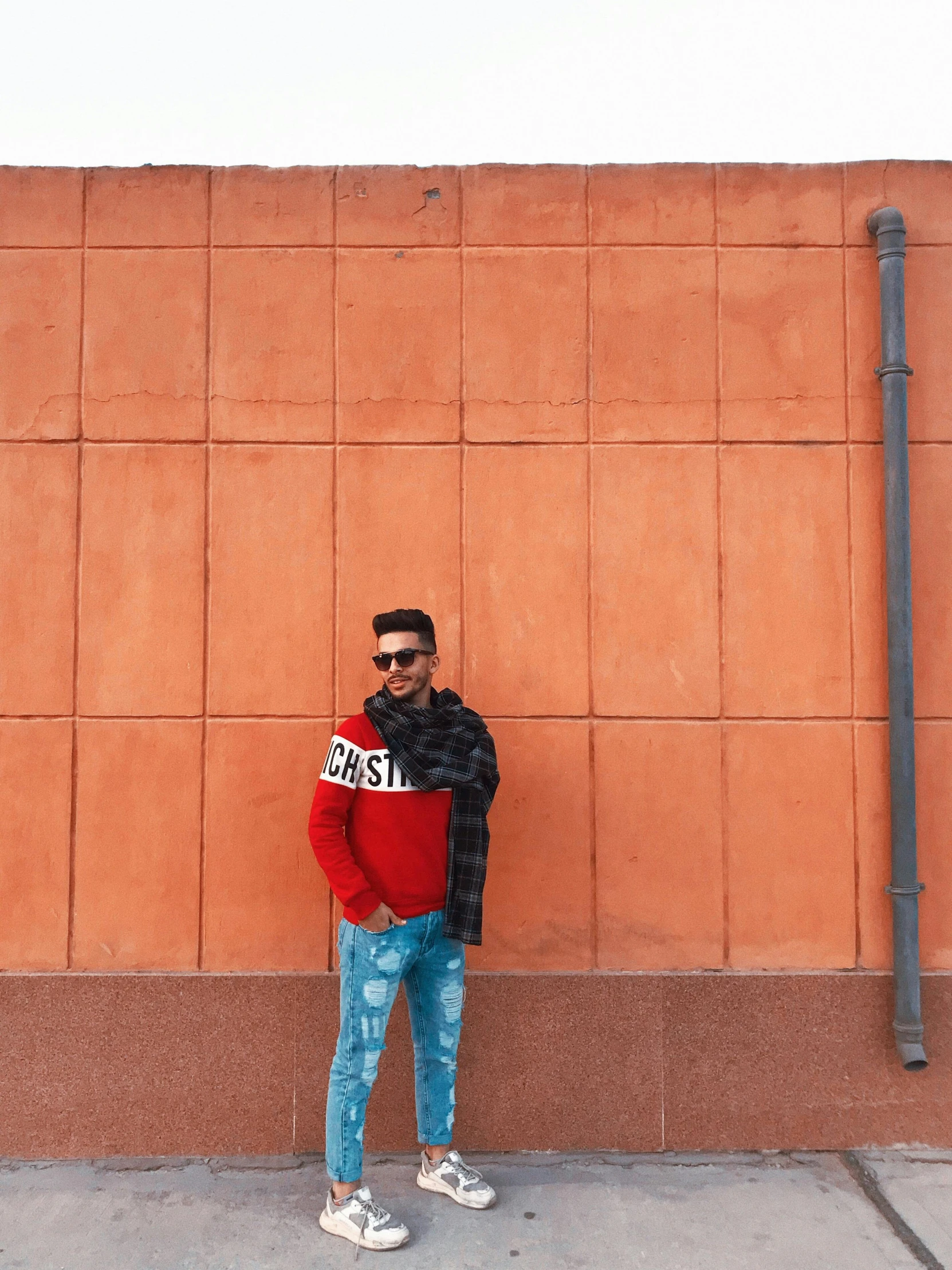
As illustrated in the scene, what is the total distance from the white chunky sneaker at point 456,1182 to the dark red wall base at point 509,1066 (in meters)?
0.26

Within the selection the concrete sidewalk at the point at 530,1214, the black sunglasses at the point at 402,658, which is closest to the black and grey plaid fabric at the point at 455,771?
the black sunglasses at the point at 402,658

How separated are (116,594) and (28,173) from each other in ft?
6.27

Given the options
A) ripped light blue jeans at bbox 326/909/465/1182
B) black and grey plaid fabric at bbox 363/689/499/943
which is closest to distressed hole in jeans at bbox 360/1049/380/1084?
ripped light blue jeans at bbox 326/909/465/1182

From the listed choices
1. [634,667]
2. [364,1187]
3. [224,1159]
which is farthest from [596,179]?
[224,1159]

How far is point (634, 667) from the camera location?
3740 mm

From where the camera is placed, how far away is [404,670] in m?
3.14

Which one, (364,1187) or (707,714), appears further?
(707,714)

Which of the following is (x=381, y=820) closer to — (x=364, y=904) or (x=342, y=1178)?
(x=364, y=904)

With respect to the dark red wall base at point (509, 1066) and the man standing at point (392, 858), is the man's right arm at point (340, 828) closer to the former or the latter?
the man standing at point (392, 858)

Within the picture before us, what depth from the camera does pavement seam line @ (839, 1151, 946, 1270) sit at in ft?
9.64

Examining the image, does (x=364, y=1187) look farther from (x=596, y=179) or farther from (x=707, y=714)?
(x=596, y=179)

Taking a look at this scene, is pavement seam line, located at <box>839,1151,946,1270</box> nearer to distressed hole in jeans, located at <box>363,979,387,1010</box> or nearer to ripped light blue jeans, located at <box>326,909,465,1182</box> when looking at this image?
ripped light blue jeans, located at <box>326,909,465,1182</box>

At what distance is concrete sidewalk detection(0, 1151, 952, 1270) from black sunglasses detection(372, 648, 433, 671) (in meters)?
1.98

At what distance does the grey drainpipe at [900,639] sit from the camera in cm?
357
